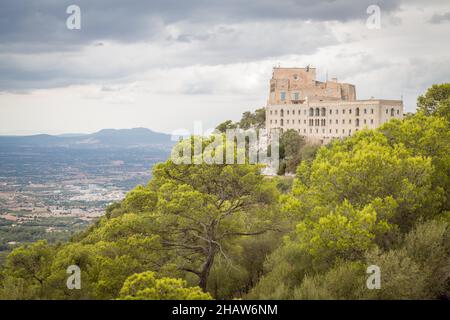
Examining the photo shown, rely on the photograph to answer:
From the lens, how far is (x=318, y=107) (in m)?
81.5

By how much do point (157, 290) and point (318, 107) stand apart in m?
65.9

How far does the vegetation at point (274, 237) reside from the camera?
75.9 feet

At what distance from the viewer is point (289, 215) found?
28625mm

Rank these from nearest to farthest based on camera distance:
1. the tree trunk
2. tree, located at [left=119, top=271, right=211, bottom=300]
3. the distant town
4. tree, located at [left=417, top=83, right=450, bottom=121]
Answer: tree, located at [left=119, top=271, right=211, bottom=300]
the tree trunk
tree, located at [left=417, top=83, right=450, bottom=121]
the distant town

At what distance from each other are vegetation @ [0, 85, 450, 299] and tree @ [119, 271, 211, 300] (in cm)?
14

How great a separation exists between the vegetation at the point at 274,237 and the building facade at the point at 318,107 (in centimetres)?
4479

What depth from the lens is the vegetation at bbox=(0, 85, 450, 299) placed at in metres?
23.1

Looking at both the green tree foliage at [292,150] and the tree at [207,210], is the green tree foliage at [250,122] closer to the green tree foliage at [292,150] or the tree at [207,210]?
the green tree foliage at [292,150]

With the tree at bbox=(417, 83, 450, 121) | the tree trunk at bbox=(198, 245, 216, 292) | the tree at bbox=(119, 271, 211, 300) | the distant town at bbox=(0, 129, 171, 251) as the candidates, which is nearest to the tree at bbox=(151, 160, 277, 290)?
the tree trunk at bbox=(198, 245, 216, 292)

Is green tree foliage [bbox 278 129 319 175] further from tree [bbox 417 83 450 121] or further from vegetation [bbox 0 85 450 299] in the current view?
vegetation [bbox 0 85 450 299]

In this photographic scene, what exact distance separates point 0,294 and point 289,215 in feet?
50.3

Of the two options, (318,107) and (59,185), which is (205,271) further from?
(59,185)
